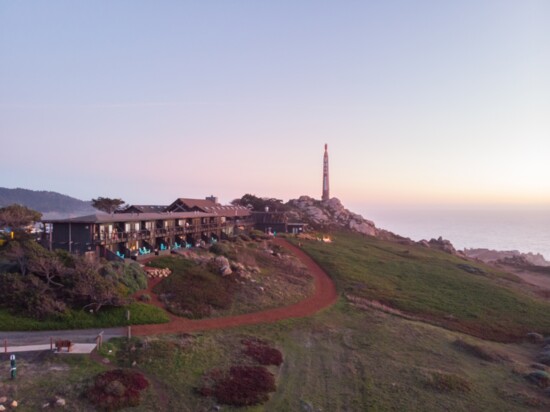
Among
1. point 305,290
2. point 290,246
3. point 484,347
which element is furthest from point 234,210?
point 484,347

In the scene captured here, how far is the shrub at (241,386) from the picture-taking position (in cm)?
1991

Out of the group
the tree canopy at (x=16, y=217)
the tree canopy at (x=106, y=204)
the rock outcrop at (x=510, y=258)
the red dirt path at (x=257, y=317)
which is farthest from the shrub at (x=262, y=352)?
the rock outcrop at (x=510, y=258)

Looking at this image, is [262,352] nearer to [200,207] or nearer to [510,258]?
[200,207]

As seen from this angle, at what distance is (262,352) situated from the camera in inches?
1005

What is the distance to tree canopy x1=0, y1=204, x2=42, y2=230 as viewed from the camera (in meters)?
44.4

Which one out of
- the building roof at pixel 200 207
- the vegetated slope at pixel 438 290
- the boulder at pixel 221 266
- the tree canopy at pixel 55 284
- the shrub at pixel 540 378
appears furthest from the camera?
the building roof at pixel 200 207

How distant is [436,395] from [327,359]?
675 cm

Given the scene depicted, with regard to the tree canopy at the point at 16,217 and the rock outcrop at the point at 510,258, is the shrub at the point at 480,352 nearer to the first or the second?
the tree canopy at the point at 16,217

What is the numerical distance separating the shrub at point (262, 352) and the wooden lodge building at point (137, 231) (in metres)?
20.6

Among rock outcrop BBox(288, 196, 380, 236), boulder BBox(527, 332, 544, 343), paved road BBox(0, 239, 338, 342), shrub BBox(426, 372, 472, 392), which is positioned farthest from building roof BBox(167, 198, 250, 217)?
shrub BBox(426, 372, 472, 392)

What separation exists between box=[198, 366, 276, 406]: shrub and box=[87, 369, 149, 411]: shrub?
10.4 feet

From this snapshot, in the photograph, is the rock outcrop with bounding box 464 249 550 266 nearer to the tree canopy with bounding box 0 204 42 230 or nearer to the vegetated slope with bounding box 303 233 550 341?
the vegetated slope with bounding box 303 233 550 341

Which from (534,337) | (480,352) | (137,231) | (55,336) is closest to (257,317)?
(55,336)

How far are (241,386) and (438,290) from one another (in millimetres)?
36331
